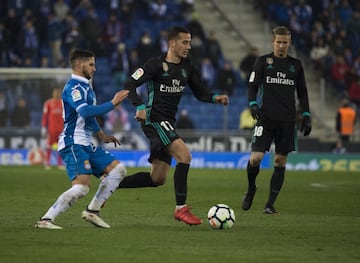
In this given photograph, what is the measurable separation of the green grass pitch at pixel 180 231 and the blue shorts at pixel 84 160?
618 millimetres

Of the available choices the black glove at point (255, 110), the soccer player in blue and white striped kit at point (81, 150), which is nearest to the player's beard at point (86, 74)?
the soccer player in blue and white striped kit at point (81, 150)

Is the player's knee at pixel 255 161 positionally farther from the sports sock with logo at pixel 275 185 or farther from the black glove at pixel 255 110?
the black glove at pixel 255 110

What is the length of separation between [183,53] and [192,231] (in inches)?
85.9

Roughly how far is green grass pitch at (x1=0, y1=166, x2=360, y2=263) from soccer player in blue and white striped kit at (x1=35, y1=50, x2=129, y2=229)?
292 mm

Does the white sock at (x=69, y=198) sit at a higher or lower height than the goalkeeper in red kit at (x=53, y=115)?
higher

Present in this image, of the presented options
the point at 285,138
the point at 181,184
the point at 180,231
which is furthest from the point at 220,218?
the point at 285,138

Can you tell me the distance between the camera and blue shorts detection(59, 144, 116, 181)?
1018 cm

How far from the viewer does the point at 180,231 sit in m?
10.3

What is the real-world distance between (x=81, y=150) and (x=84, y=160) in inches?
4.7

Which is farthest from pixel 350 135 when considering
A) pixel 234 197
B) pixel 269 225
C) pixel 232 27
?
pixel 269 225

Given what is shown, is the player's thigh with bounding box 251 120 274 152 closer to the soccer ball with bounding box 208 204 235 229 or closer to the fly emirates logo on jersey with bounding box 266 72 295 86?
the fly emirates logo on jersey with bounding box 266 72 295 86

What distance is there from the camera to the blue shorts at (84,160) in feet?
33.4

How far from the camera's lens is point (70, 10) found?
3144cm

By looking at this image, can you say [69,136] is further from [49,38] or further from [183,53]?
[49,38]
